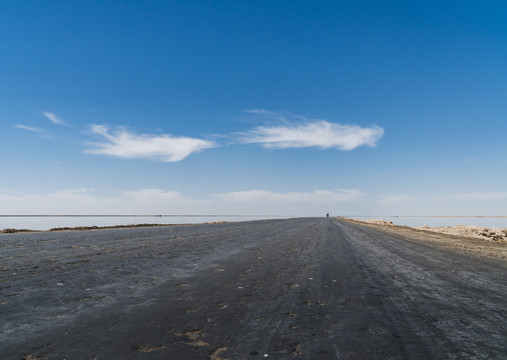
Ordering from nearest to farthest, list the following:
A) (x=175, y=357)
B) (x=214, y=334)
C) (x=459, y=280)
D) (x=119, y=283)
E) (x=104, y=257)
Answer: (x=175, y=357) < (x=214, y=334) < (x=119, y=283) < (x=459, y=280) < (x=104, y=257)

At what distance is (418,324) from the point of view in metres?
4.19

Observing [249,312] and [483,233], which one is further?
[483,233]

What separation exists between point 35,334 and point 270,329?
3198mm

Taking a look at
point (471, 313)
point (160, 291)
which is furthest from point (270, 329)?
point (471, 313)

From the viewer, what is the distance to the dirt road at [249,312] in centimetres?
337

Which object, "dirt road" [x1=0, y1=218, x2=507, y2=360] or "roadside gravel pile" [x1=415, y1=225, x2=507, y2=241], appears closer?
"dirt road" [x1=0, y1=218, x2=507, y2=360]

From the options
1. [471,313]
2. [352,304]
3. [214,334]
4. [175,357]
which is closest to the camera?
[175,357]

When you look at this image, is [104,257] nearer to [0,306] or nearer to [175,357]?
[0,306]

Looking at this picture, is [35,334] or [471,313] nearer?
[35,334]

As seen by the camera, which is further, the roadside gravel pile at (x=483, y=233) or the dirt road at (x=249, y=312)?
the roadside gravel pile at (x=483, y=233)

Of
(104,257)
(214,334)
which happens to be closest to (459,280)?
(214,334)

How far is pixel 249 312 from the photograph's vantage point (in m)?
4.62

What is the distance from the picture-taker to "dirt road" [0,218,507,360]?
3.37 metres

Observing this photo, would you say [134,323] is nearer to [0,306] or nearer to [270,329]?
[270,329]
